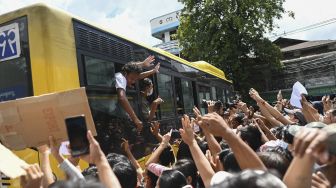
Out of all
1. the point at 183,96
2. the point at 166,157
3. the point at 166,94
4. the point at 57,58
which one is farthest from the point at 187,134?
the point at 183,96

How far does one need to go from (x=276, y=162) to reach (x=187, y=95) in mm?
5288

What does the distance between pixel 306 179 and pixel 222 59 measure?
2164 cm

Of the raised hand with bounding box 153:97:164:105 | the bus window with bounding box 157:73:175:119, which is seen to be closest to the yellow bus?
the raised hand with bounding box 153:97:164:105

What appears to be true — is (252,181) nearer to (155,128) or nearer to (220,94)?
(155,128)

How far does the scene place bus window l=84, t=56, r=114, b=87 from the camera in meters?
4.23

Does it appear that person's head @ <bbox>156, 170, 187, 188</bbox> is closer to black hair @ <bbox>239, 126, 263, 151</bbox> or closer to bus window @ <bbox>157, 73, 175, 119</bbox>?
black hair @ <bbox>239, 126, 263, 151</bbox>

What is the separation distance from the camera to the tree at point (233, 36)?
23562 millimetres

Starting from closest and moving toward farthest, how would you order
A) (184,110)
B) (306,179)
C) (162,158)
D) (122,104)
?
(306,179) → (162,158) → (122,104) → (184,110)

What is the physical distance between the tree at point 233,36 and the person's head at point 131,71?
1847cm

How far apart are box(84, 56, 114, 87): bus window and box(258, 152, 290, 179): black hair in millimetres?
2386

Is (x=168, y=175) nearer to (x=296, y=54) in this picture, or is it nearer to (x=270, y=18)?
(x=270, y=18)

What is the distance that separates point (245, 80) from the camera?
24.2 metres

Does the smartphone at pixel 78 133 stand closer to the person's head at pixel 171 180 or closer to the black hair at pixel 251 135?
the person's head at pixel 171 180

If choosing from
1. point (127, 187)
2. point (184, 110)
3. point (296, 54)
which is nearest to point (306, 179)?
point (127, 187)
